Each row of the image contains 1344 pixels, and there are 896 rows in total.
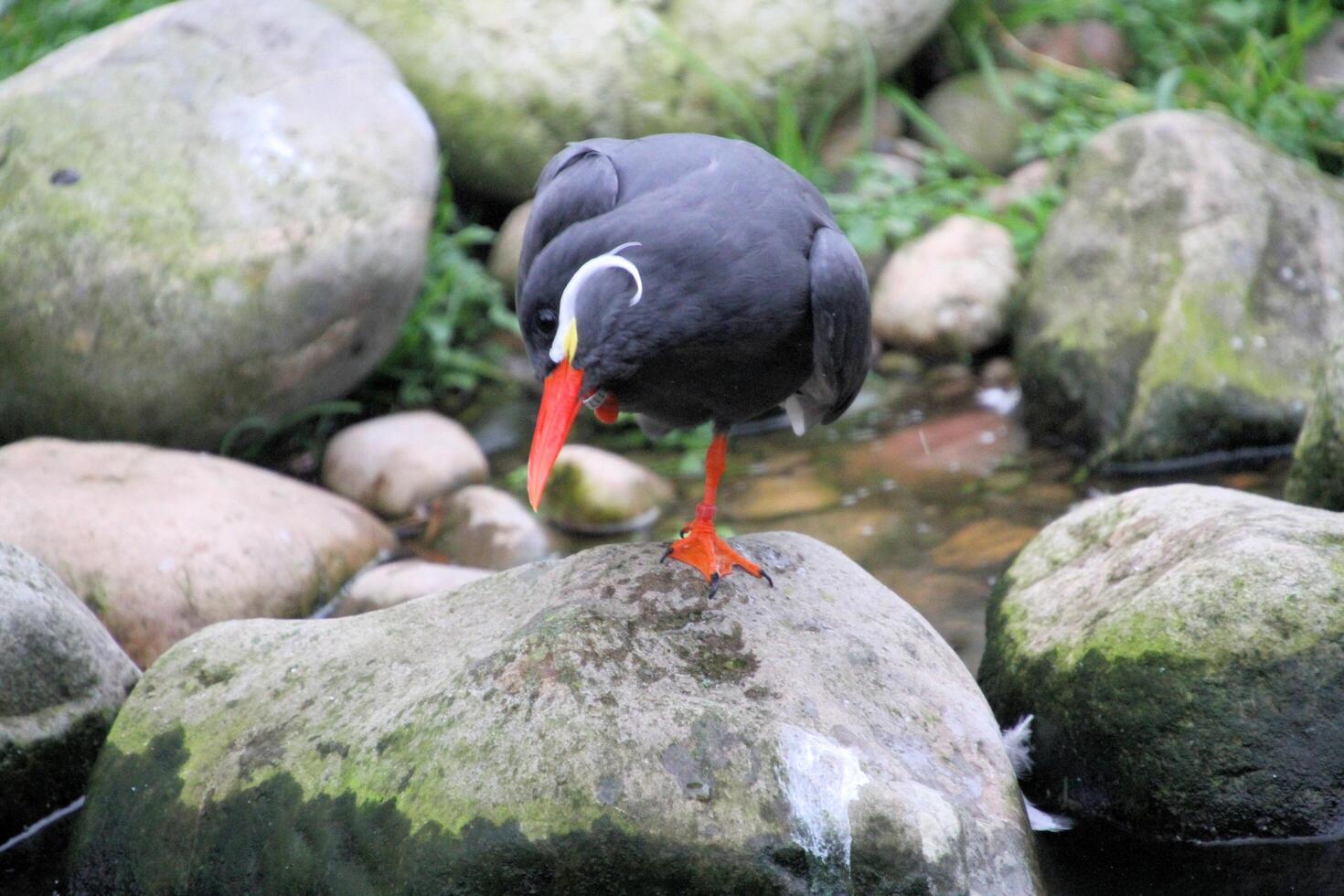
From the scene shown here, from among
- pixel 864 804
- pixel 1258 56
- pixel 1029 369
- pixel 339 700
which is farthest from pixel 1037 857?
pixel 1258 56

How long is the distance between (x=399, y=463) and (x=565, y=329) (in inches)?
114

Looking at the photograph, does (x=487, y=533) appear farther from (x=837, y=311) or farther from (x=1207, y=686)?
(x=1207, y=686)

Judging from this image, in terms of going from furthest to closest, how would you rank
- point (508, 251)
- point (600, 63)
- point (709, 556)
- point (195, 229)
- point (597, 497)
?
point (600, 63) < point (508, 251) < point (597, 497) < point (195, 229) < point (709, 556)

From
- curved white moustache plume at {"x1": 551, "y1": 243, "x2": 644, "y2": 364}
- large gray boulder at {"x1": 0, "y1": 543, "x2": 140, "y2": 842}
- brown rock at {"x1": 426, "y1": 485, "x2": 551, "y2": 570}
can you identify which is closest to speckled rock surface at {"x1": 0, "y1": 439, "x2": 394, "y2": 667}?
brown rock at {"x1": 426, "y1": 485, "x2": 551, "y2": 570}

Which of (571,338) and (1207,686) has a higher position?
(571,338)

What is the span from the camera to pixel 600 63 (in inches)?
256

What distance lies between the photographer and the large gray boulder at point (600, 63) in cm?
638

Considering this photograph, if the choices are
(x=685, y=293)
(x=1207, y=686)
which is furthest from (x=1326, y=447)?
(x=685, y=293)

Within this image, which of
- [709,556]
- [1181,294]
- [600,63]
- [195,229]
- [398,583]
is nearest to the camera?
[709,556]

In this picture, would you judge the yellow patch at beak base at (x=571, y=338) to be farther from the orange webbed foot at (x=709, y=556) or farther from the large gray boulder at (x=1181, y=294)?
the large gray boulder at (x=1181, y=294)

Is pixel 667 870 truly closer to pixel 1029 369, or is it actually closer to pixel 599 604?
pixel 599 604

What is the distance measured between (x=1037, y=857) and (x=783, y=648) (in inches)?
28.9

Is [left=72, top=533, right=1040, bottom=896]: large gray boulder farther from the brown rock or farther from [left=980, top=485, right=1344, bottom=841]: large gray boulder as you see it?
the brown rock

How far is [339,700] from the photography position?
9.57 ft
